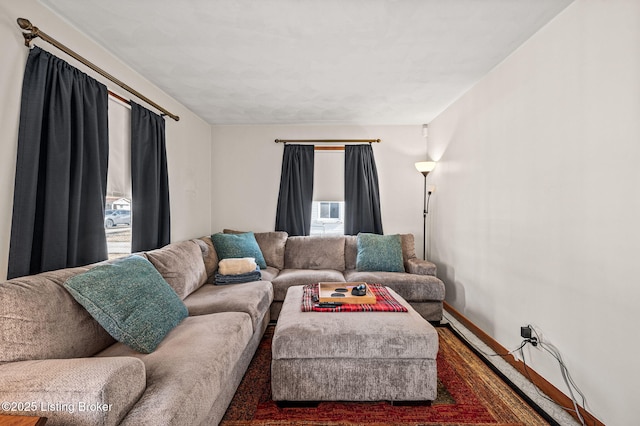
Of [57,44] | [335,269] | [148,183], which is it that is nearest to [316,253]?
[335,269]

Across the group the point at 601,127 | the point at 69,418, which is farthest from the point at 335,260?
the point at 69,418

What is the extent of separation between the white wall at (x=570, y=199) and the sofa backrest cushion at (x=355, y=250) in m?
1.01

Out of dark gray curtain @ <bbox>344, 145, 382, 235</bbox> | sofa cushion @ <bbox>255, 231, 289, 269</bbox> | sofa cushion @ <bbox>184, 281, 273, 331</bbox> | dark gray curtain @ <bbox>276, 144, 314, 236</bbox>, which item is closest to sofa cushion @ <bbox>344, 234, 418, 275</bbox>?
dark gray curtain @ <bbox>344, 145, 382, 235</bbox>

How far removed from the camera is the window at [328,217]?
15.6 feet

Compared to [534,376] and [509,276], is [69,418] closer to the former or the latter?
[534,376]

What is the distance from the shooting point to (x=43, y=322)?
140 cm

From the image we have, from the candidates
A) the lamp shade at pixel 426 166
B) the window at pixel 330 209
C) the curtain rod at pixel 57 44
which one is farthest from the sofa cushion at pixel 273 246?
the curtain rod at pixel 57 44

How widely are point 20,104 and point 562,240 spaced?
3.40m

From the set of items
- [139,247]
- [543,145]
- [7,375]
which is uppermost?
[543,145]

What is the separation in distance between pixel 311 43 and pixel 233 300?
2096 mm

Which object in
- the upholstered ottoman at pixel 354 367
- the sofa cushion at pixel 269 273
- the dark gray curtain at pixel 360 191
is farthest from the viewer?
the dark gray curtain at pixel 360 191

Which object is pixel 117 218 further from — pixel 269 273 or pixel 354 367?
pixel 354 367

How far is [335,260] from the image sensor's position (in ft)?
13.3

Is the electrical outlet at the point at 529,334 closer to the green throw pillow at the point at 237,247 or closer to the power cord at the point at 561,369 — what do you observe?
the power cord at the point at 561,369
